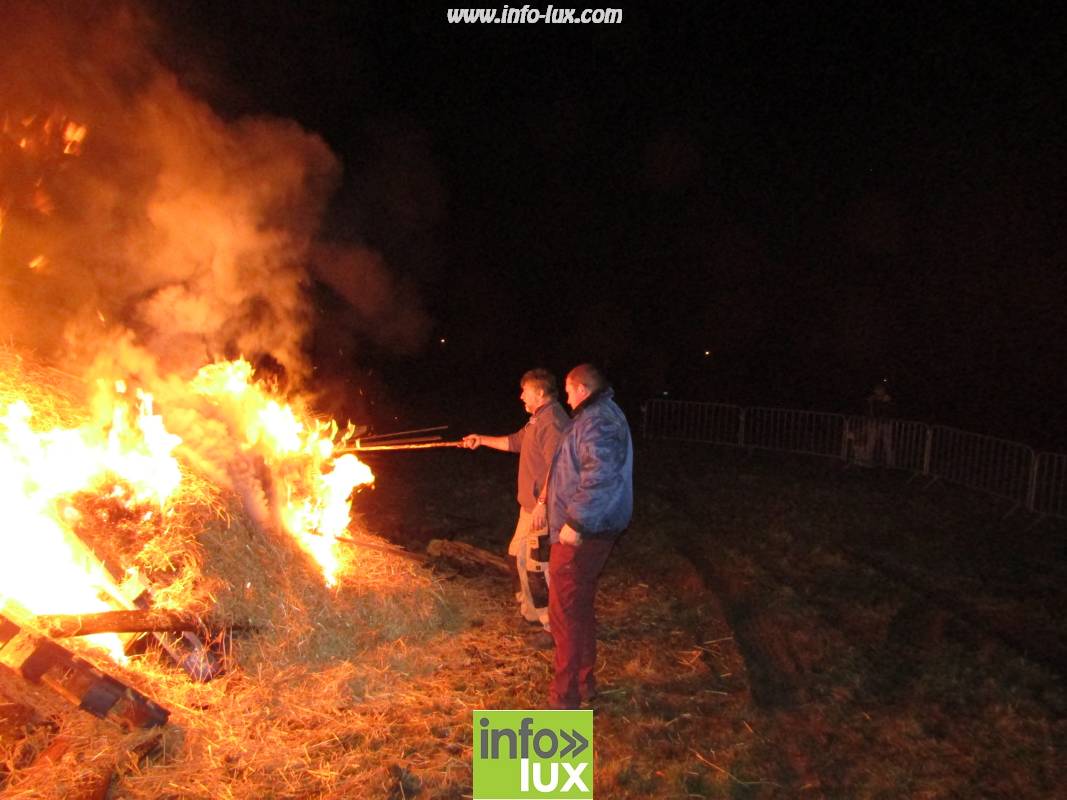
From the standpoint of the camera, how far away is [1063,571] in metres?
8.34

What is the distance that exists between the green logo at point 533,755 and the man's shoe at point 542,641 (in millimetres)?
1002

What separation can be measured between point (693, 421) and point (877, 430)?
4.71 m

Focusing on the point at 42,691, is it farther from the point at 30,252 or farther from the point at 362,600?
the point at 30,252

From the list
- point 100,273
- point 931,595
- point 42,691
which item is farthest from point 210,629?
point 931,595

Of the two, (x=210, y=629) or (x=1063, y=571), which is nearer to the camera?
(x=210, y=629)

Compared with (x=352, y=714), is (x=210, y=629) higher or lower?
higher

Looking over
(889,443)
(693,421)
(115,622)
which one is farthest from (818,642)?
(693,421)

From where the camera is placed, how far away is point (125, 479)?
5.37 metres

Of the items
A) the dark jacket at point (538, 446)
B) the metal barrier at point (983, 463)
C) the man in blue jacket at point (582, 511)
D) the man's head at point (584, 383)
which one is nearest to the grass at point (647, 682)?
the man in blue jacket at point (582, 511)

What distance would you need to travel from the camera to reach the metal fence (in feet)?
36.3

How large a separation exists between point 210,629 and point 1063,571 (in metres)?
8.30

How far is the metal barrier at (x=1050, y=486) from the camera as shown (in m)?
10.7

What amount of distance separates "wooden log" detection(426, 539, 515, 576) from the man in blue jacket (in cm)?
271

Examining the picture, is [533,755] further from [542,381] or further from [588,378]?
[542,381]
